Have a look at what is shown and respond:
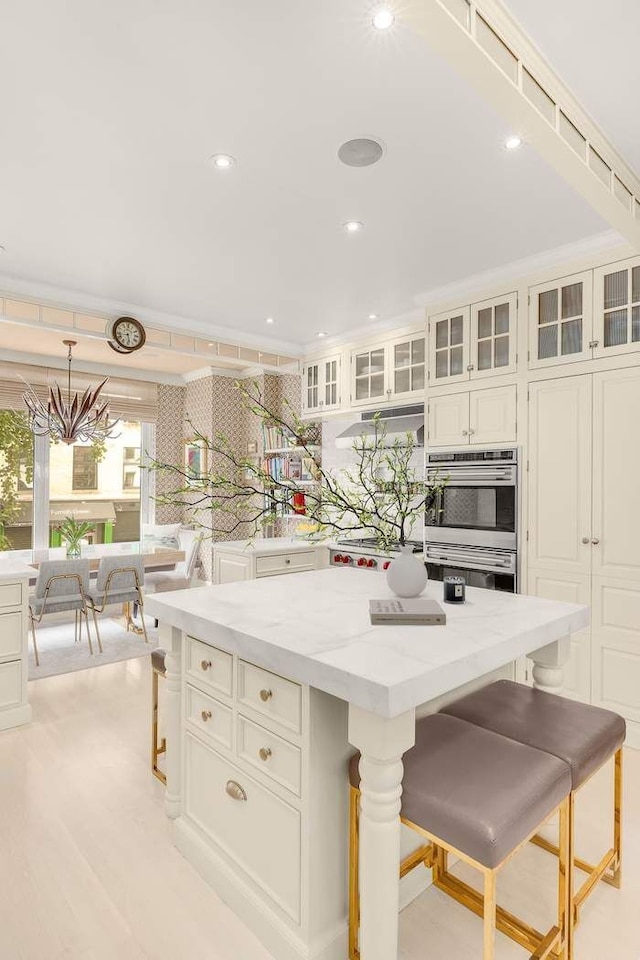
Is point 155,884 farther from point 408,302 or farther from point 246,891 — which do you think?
point 408,302

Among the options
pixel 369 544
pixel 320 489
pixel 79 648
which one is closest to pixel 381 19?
pixel 320 489

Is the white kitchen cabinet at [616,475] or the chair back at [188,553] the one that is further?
the chair back at [188,553]

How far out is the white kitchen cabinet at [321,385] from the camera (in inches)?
190

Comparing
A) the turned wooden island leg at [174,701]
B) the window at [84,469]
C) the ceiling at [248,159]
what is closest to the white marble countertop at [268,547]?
the ceiling at [248,159]

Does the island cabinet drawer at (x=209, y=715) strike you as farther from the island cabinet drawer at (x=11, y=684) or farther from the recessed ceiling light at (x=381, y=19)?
the recessed ceiling light at (x=381, y=19)

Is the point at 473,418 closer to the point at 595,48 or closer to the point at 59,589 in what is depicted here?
the point at 595,48

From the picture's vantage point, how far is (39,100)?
74.0 inches

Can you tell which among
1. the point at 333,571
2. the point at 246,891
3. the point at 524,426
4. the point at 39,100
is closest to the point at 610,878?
the point at 246,891

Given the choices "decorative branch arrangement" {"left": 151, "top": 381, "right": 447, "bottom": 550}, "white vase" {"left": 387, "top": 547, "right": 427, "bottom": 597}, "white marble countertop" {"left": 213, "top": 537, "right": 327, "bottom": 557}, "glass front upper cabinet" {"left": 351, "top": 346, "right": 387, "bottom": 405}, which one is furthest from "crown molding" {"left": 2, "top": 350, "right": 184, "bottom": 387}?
"white vase" {"left": 387, "top": 547, "right": 427, "bottom": 597}

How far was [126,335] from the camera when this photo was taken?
407cm

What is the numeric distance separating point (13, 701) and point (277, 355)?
11.4ft

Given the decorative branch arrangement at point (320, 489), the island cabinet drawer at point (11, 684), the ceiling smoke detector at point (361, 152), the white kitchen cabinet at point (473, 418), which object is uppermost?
the ceiling smoke detector at point (361, 152)

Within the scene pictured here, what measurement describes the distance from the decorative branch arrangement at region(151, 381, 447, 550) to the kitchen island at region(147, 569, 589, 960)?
34 centimetres

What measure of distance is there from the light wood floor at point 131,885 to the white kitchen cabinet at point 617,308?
7.13ft
